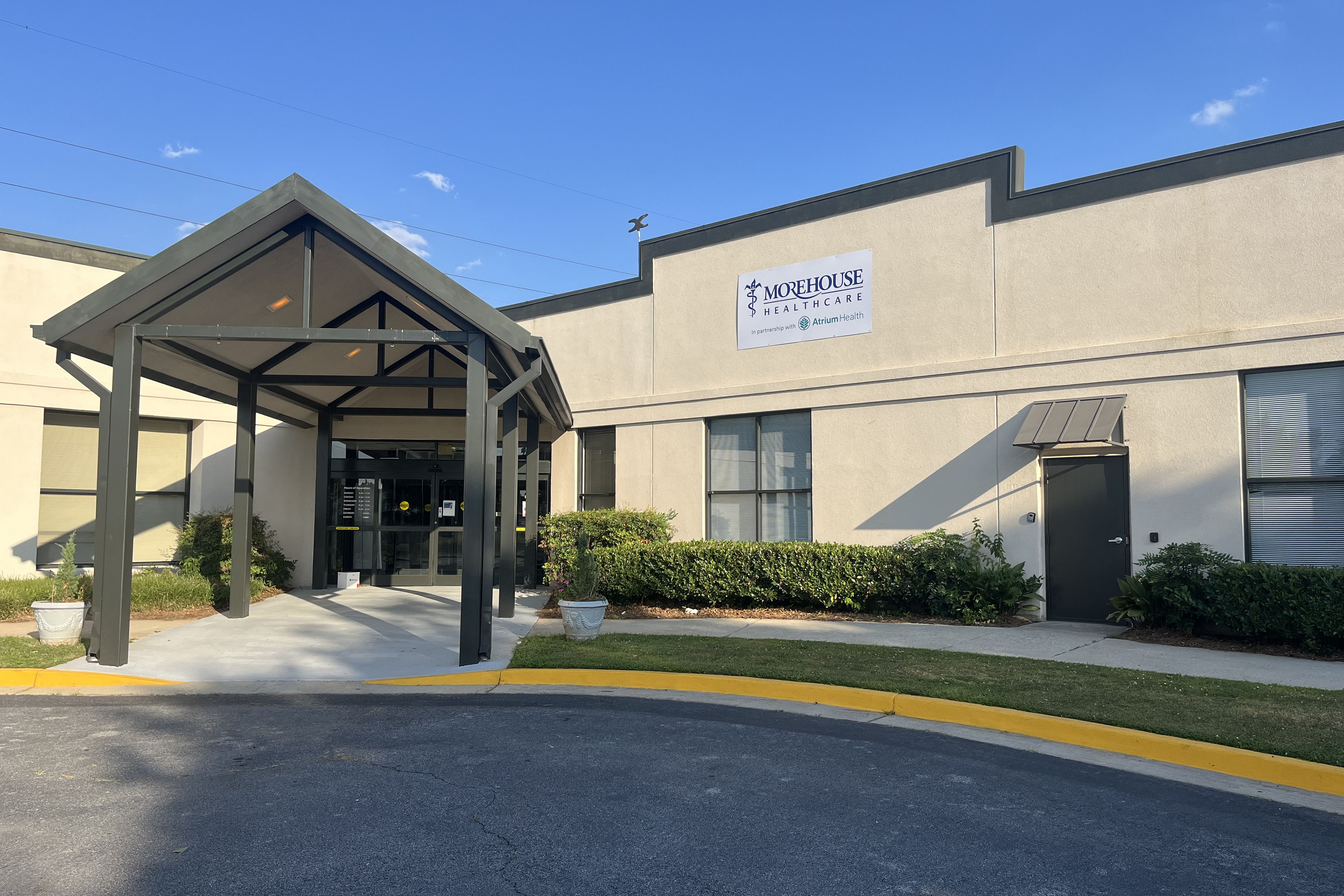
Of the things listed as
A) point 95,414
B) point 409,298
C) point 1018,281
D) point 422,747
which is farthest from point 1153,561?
point 95,414

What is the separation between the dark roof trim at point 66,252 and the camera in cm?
1476

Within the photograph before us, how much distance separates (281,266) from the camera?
10.6m

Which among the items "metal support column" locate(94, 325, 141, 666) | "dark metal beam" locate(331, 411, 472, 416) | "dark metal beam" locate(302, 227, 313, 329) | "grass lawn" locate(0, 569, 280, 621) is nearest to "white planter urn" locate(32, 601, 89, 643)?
"metal support column" locate(94, 325, 141, 666)

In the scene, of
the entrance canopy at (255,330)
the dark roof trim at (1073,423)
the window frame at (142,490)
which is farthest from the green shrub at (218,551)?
the dark roof trim at (1073,423)

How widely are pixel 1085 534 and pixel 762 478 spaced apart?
17.1ft

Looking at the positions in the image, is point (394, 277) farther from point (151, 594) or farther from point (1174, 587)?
point (1174, 587)

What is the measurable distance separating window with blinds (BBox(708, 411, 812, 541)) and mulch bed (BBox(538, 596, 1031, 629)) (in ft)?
5.40

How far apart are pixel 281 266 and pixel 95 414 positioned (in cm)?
732

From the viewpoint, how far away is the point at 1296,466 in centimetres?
1028

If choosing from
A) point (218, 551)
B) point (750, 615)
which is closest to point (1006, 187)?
point (750, 615)

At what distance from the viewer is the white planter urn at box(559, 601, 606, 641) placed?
1020cm

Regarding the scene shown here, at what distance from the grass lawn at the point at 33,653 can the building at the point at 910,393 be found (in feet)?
12.3

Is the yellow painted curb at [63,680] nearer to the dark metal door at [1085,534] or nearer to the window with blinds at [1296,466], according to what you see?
the dark metal door at [1085,534]

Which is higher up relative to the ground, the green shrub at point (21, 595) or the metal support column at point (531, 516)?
the metal support column at point (531, 516)
